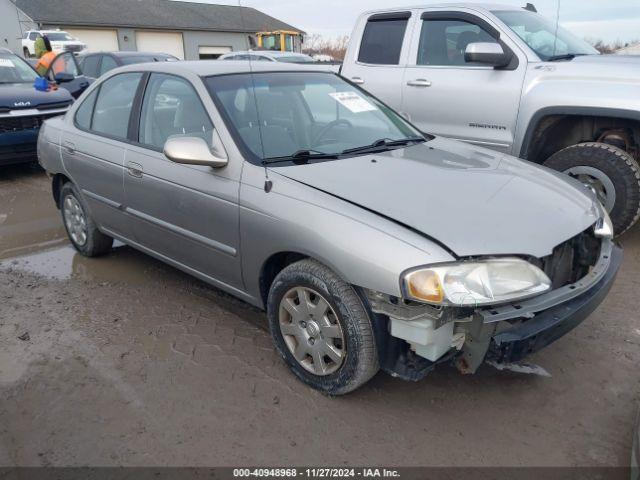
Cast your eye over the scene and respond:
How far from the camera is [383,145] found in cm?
348

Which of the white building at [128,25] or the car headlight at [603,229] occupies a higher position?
the white building at [128,25]

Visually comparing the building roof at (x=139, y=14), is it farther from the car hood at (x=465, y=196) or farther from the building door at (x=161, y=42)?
the car hood at (x=465, y=196)

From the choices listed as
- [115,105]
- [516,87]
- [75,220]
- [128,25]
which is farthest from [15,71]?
[128,25]

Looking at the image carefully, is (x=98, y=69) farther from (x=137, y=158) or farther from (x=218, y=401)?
(x=218, y=401)

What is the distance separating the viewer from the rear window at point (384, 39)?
569 cm

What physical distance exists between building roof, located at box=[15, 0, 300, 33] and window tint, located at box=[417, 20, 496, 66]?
25.4 metres

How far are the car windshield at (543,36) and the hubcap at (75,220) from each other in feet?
13.8

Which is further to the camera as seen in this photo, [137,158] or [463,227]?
[137,158]

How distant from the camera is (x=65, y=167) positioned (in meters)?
4.61

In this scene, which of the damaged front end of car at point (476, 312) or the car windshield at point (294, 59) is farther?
the car windshield at point (294, 59)

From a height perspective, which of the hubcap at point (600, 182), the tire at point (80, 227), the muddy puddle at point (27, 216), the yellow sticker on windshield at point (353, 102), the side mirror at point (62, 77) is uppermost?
the yellow sticker on windshield at point (353, 102)

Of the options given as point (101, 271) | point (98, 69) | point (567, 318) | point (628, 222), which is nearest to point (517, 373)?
point (567, 318)

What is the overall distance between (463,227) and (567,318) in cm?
63

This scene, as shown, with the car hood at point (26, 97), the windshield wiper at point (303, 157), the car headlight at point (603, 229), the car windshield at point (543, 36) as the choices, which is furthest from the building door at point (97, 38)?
the car headlight at point (603, 229)
